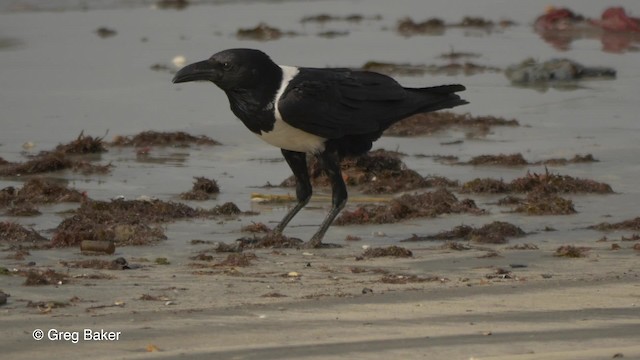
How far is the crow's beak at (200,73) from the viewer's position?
954cm

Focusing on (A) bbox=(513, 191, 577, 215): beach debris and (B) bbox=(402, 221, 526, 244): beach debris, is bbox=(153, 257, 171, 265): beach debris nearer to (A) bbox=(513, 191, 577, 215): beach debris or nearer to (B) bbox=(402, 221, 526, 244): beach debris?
(B) bbox=(402, 221, 526, 244): beach debris

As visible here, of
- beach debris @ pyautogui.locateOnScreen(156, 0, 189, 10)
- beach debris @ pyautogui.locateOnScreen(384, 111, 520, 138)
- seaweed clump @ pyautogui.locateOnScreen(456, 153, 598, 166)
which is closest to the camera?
seaweed clump @ pyautogui.locateOnScreen(456, 153, 598, 166)

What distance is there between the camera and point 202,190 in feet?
35.8

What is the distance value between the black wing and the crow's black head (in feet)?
0.63

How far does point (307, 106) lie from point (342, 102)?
14.2 inches

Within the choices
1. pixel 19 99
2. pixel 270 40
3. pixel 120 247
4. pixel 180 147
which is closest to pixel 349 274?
pixel 120 247

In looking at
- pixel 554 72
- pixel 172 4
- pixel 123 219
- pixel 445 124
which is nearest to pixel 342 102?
pixel 123 219

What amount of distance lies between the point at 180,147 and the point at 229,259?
14.5 feet

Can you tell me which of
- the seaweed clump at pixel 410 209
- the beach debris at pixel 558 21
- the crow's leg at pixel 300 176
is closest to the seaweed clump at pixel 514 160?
the seaweed clump at pixel 410 209

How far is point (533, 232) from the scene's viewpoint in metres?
9.83

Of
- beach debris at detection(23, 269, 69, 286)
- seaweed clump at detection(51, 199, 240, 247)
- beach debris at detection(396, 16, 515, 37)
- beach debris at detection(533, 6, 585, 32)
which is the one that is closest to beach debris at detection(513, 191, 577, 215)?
seaweed clump at detection(51, 199, 240, 247)

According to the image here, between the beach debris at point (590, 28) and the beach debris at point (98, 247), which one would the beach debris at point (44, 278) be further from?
the beach debris at point (590, 28)

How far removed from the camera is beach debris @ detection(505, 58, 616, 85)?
53.1ft

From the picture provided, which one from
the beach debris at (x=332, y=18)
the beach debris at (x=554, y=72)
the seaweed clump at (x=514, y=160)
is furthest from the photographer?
the beach debris at (x=332, y=18)
